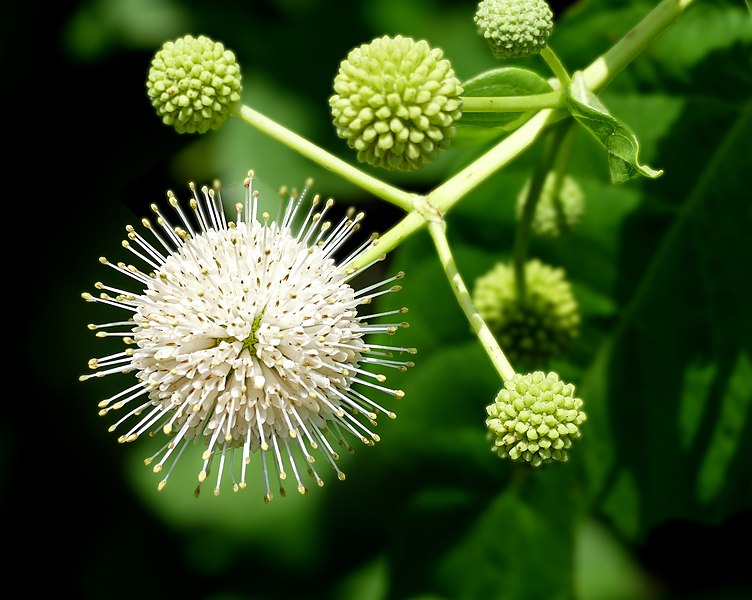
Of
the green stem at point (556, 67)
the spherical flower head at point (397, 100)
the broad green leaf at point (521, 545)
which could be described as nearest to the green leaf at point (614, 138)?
the green stem at point (556, 67)

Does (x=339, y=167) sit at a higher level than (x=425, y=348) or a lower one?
higher

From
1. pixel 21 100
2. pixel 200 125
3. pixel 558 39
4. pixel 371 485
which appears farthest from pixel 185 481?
pixel 558 39

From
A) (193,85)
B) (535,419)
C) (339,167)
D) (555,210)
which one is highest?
(193,85)

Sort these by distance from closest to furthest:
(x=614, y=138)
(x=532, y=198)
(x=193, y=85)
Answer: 1. (x=614, y=138)
2. (x=193, y=85)
3. (x=532, y=198)

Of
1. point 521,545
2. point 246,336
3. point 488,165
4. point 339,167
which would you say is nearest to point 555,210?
point 488,165

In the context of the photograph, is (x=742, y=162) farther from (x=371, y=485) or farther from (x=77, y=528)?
(x=77, y=528)

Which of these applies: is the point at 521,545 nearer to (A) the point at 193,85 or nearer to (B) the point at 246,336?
(B) the point at 246,336

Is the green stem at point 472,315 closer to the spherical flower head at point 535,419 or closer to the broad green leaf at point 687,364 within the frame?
the spherical flower head at point 535,419

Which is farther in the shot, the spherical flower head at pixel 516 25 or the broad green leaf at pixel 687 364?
the broad green leaf at pixel 687 364
